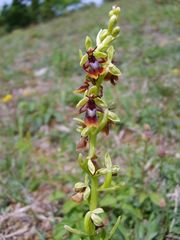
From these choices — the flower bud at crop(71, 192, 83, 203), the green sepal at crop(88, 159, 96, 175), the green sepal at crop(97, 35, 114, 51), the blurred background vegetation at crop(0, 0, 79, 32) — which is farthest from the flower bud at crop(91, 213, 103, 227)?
the blurred background vegetation at crop(0, 0, 79, 32)

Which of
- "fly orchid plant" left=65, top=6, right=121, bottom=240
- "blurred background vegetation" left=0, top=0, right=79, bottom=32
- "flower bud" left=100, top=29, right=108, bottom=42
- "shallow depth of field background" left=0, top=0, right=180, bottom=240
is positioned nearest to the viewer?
"fly orchid plant" left=65, top=6, right=121, bottom=240

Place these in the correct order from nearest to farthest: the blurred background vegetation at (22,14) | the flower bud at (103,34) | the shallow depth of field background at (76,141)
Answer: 1. the flower bud at (103,34)
2. the shallow depth of field background at (76,141)
3. the blurred background vegetation at (22,14)

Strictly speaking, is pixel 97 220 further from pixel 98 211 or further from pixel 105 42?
pixel 105 42

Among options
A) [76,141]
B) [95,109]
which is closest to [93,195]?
[95,109]

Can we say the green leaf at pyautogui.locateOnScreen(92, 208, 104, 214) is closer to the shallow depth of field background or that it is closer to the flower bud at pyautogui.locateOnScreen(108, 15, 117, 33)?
the shallow depth of field background

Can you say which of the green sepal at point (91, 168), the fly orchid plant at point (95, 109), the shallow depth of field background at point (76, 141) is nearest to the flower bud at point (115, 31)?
the fly orchid plant at point (95, 109)

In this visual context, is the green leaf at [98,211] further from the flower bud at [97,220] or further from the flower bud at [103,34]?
the flower bud at [103,34]

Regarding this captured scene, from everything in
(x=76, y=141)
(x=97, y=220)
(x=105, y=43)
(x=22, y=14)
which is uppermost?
(x=105, y=43)

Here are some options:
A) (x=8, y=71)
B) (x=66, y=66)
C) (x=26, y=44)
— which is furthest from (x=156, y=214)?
(x=26, y=44)
